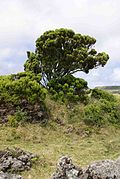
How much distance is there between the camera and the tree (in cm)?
3095

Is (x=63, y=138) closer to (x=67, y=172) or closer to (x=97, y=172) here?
(x=67, y=172)

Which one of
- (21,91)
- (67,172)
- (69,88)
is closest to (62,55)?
(69,88)

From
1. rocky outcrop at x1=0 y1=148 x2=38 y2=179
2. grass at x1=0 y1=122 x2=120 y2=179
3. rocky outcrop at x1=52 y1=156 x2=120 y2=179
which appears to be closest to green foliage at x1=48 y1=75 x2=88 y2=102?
grass at x1=0 y1=122 x2=120 y2=179

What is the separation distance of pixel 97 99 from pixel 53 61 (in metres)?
4.96

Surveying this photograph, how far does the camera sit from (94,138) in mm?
26391

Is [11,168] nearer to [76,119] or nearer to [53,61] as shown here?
[76,119]

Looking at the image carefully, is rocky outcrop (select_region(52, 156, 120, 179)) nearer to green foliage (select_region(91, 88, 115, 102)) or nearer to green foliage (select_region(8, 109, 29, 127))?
green foliage (select_region(8, 109, 29, 127))

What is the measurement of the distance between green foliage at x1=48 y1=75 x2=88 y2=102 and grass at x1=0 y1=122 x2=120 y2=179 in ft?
11.9

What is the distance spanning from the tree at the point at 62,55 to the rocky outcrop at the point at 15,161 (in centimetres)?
1354

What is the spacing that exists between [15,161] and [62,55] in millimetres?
15472

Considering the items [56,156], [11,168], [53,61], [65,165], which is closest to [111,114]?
[53,61]

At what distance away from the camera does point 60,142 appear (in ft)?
82.0

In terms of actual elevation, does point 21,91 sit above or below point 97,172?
above

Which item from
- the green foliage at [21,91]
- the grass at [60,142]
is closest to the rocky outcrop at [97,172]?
the grass at [60,142]
